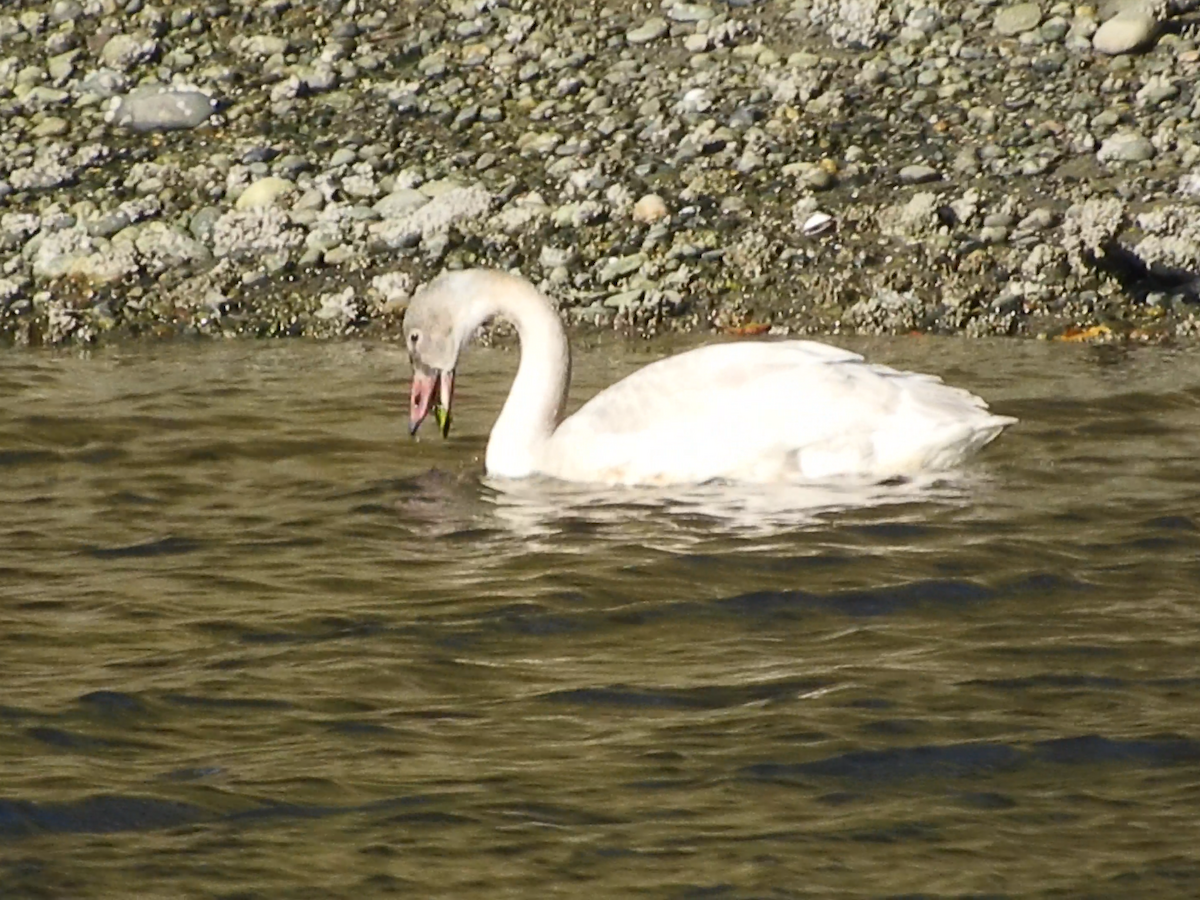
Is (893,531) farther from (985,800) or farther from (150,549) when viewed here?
(985,800)

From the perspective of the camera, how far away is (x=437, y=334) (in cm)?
808

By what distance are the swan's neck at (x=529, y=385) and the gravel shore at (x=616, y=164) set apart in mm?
2155

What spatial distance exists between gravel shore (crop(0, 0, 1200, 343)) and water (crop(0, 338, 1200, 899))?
1918mm

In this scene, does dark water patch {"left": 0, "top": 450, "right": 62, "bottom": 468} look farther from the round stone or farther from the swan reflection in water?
the round stone

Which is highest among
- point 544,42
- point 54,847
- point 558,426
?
point 544,42

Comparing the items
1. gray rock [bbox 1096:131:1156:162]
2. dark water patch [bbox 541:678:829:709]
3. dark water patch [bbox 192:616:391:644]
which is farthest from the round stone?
dark water patch [bbox 541:678:829:709]

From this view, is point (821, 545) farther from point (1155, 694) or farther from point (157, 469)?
point (157, 469)

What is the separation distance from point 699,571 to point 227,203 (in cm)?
534

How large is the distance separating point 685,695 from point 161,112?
7272 mm

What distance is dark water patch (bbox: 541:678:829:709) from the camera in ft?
16.9

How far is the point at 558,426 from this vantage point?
804 centimetres

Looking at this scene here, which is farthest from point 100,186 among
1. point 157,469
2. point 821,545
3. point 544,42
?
point 821,545

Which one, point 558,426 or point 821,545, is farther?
point 558,426

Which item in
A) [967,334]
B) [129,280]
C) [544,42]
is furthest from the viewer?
[544,42]
